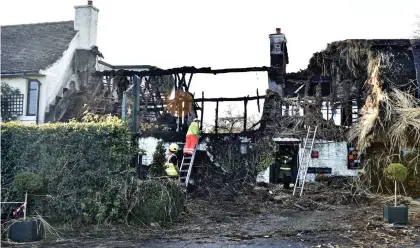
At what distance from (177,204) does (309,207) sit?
4.68m

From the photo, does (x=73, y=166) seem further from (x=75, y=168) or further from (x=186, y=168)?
(x=186, y=168)

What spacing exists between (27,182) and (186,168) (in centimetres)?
707

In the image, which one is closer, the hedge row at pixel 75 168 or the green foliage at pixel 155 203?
the hedge row at pixel 75 168

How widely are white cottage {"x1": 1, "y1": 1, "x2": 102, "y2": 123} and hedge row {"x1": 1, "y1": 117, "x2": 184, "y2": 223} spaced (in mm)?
7384

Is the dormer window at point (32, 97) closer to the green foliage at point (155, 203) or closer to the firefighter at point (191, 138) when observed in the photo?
the firefighter at point (191, 138)

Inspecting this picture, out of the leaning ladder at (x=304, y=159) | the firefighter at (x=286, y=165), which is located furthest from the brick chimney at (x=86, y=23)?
the leaning ladder at (x=304, y=159)

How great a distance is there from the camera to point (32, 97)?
18391 millimetres

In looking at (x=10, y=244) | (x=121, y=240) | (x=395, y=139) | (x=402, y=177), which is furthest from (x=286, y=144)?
(x=10, y=244)

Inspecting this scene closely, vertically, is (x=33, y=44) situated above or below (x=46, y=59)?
above

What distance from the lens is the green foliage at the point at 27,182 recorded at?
32.0ft

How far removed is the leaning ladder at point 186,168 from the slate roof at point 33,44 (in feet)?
23.6

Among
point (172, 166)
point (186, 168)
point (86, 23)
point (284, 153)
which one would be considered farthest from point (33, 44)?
point (284, 153)

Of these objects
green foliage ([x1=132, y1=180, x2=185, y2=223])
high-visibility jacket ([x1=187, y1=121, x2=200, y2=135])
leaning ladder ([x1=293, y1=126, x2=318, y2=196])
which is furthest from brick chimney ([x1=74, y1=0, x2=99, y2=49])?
green foliage ([x1=132, y1=180, x2=185, y2=223])

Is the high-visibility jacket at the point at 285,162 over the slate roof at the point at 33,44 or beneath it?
beneath
